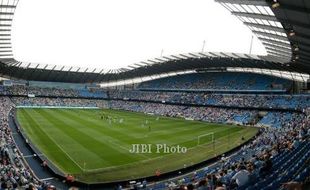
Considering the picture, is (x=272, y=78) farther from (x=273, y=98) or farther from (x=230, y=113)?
(x=230, y=113)

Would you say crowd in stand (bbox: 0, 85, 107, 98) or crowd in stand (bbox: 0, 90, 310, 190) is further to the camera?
crowd in stand (bbox: 0, 85, 107, 98)

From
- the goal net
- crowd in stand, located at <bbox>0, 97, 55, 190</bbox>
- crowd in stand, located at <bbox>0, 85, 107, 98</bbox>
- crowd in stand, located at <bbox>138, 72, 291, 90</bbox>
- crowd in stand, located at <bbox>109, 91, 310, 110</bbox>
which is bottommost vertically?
crowd in stand, located at <bbox>0, 97, 55, 190</bbox>

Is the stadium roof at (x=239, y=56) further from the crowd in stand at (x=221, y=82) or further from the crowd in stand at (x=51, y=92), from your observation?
the crowd in stand at (x=51, y=92)

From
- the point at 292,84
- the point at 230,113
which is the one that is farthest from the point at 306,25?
the point at 292,84

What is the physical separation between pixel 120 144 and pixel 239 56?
31.8 m

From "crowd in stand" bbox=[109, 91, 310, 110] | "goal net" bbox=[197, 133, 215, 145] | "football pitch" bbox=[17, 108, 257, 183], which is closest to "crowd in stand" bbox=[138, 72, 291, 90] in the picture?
"crowd in stand" bbox=[109, 91, 310, 110]

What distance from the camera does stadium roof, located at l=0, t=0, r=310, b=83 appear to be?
75.6ft

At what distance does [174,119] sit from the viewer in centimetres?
6850

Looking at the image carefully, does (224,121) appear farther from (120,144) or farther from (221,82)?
(120,144)

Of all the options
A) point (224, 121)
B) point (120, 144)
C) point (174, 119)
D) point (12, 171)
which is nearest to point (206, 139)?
point (120, 144)

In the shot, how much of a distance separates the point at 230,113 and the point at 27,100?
54.2 m

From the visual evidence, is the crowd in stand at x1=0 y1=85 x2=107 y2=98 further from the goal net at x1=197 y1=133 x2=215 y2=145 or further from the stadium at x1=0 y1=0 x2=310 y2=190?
the goal net at x1=197 y1=133 x2=215 y2=145

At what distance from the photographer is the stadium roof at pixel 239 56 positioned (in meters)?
23.0

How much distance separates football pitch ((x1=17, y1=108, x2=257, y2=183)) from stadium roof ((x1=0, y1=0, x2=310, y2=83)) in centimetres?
1235
